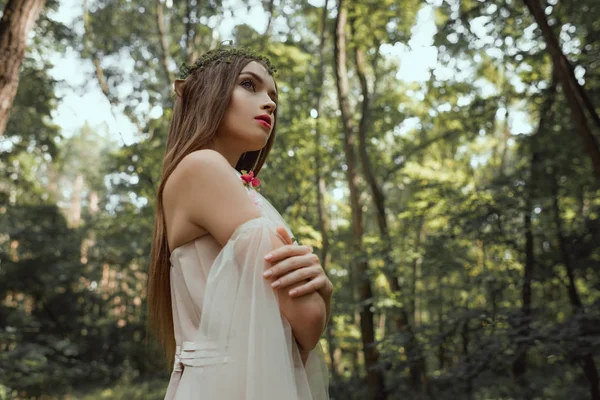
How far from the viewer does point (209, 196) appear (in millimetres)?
1227

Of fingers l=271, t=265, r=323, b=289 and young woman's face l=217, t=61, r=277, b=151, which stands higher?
young woman's face l=217, t=61, r=277, b=151

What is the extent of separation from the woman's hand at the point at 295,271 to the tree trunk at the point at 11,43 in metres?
3.39

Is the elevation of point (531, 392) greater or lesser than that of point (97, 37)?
lesser

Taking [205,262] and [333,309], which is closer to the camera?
[205,262]

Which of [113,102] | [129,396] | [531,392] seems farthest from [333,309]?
[129,396]

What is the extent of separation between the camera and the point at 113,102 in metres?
9.30

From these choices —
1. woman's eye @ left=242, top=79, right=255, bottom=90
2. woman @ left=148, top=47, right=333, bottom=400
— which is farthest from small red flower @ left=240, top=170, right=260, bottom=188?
woman's eye @ left=242, top=79, right=255, bottom=90

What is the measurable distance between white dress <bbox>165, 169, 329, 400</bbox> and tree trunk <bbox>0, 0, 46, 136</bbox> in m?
3.20

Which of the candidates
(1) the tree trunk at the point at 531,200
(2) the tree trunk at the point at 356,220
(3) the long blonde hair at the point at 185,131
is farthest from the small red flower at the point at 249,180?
(2) the tree trunk at the point at 356,220

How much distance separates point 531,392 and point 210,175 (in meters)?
8.41

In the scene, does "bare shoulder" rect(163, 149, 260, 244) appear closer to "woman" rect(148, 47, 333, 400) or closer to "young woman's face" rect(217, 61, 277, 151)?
"woman" rect(148, 47, 333, 400)

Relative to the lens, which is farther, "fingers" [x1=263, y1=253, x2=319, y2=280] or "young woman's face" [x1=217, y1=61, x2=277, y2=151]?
"young woman's face" [x1=217, y1=61, x2=277, y2=151]

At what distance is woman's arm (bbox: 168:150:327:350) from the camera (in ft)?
3.70

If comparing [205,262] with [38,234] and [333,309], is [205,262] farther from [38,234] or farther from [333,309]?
[38,234]
